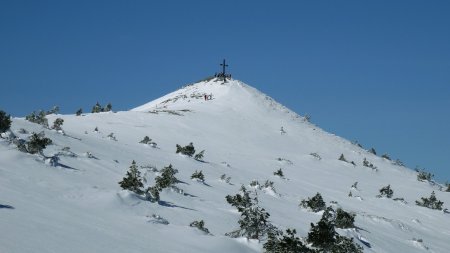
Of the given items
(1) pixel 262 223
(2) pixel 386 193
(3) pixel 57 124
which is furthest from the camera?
(2) pixel 386 193

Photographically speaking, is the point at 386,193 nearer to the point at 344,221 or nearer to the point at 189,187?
the point at 344,221

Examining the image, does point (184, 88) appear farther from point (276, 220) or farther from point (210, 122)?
point (276, 220)

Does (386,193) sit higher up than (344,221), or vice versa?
(386,193)

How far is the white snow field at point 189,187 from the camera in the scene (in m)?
10.9

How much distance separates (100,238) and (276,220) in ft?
29.7

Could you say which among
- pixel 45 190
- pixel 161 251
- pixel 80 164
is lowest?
pixel 161 251

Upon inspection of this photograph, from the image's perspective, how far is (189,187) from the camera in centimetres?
2052

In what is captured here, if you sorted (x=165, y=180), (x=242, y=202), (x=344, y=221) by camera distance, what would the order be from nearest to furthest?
(x=242, y=202), (x=165, y=180), (x=344, y=221)

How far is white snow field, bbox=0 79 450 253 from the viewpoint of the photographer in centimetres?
1090

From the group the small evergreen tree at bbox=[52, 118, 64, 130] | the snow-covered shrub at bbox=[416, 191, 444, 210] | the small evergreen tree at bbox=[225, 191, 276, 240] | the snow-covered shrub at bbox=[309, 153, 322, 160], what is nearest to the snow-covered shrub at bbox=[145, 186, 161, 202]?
the small evergreen tree at bbox=[225, 191, 276, 240]

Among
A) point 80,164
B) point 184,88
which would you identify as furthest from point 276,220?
point 184,88

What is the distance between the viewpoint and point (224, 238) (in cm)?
1250

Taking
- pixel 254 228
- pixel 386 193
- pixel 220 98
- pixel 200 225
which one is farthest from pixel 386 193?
pixel 220 98

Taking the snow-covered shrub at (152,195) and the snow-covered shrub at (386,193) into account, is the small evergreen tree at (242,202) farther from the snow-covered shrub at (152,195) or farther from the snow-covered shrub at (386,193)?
the snow-covered shrub at (386,193)
